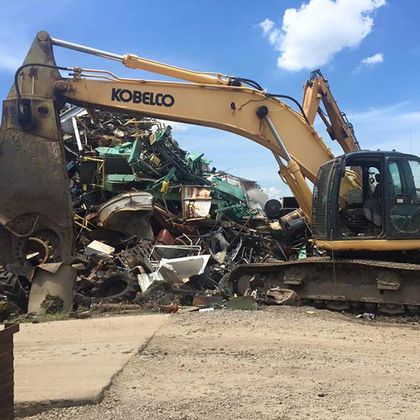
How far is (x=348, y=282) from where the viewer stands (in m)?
9.16

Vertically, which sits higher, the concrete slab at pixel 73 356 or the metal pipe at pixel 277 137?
the metal pipe at pixel 277 137

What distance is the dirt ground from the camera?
14.8 ft

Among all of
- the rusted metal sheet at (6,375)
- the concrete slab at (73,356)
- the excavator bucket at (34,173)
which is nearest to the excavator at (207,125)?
the excavator bucket at (34,173)

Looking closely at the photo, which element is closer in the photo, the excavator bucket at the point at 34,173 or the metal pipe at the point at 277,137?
the excavator bucket at the point at 34,173

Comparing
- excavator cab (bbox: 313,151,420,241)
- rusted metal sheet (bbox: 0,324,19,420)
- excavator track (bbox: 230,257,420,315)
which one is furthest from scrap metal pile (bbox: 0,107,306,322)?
rusted metal sheet (bbox: 0,324,19,420)

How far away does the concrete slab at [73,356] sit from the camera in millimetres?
4723

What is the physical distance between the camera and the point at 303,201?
1030cm

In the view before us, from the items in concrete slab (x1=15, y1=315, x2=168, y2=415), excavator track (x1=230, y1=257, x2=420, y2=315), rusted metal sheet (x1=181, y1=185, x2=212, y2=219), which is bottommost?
concrete slab (x1=15, y1=315, x2=168, y2=415)

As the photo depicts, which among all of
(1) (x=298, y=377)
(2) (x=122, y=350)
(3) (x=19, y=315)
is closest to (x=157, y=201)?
(3) (x=19, y=315)

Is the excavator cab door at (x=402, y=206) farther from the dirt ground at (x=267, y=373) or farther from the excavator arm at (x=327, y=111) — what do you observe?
the excavator arm at (x=327, y=111)

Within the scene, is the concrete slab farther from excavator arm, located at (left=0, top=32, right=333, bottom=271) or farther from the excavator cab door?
the excavator cab door

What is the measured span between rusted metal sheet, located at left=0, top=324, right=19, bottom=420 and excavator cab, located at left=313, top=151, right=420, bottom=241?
22.0 ft

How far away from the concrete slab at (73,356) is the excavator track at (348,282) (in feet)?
8.26

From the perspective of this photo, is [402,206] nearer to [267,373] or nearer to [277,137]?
[277,137]
